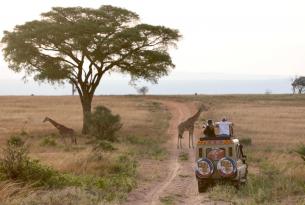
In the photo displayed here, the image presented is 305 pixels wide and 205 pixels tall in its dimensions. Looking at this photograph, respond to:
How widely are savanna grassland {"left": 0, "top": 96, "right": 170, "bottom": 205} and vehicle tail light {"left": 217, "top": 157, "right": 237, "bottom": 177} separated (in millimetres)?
2617

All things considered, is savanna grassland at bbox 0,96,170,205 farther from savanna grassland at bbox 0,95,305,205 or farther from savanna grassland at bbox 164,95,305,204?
savanna grassland at bbox 164,95,305,204

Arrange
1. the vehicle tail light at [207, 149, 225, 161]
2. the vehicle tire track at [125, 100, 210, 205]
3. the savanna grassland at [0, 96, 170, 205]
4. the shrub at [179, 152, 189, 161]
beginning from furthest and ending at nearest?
the shrub at [179, 152, 189, 161], the vehicle tail light at [207, 149, 225, 161], the vehicle tire track at [125, 100, 210, 205], the savanna grassland at [0, 96, 170, 205]

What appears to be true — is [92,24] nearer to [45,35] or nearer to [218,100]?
[45,35]

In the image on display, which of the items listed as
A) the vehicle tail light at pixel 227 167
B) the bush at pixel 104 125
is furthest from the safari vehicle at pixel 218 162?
the bush at pixel 104 125

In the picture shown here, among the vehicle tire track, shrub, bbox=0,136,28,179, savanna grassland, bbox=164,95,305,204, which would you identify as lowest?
the vehicle tire track

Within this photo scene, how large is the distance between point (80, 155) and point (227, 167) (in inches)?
299

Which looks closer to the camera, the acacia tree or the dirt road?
the dirt road

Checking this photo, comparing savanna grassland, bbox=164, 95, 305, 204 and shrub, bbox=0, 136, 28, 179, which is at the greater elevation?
shrub, bbox=0, 136, 28, 179

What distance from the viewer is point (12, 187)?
13.6 metres

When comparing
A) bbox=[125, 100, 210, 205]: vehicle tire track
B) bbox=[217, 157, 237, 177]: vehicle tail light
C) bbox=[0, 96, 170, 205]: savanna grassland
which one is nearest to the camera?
bbox=[0, 96, 170, 205]: savanna grassland

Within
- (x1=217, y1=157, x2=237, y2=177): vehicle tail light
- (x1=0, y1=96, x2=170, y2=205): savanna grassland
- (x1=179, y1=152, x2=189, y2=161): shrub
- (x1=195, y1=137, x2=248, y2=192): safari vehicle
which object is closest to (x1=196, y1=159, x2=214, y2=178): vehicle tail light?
(x1=195, y1=137, x2=248, y2=192): safari vehicle

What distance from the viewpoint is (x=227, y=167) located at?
16.5 m

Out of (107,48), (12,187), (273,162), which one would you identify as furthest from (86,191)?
(107,48)

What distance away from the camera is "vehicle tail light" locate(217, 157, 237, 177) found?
16.4m
